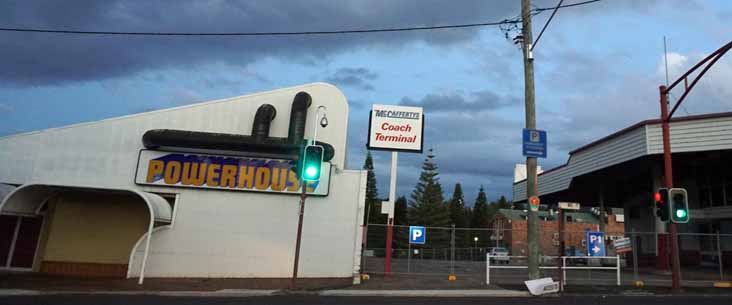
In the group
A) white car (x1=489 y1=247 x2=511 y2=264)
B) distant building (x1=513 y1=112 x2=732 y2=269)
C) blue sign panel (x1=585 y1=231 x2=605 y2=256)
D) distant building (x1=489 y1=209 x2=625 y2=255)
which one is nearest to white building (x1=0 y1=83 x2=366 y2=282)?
white car (x1=489 y1=247 x2=511 y2=264)

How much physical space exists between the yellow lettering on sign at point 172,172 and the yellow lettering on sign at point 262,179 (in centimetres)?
292

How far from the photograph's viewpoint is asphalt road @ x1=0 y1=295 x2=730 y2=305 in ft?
38.9

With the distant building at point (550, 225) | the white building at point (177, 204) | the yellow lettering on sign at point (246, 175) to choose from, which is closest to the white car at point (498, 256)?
the white building at point (177, 204)

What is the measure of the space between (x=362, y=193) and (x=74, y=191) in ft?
35.4

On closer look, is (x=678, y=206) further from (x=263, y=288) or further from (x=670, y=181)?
(x=263, y=288)

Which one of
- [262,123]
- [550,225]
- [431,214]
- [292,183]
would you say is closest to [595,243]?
[292,183]

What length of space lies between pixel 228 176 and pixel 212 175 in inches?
23.4

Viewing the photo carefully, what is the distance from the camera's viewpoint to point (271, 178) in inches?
775

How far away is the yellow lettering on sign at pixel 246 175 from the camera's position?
64.0 ft

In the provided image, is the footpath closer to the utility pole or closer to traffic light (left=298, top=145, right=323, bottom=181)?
the utility pole

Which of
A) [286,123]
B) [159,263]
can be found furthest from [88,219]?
[286,123]

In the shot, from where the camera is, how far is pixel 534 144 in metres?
15.8

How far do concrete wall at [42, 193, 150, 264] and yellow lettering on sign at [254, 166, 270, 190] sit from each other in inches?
173

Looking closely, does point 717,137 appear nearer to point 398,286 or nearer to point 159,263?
point 398,286
